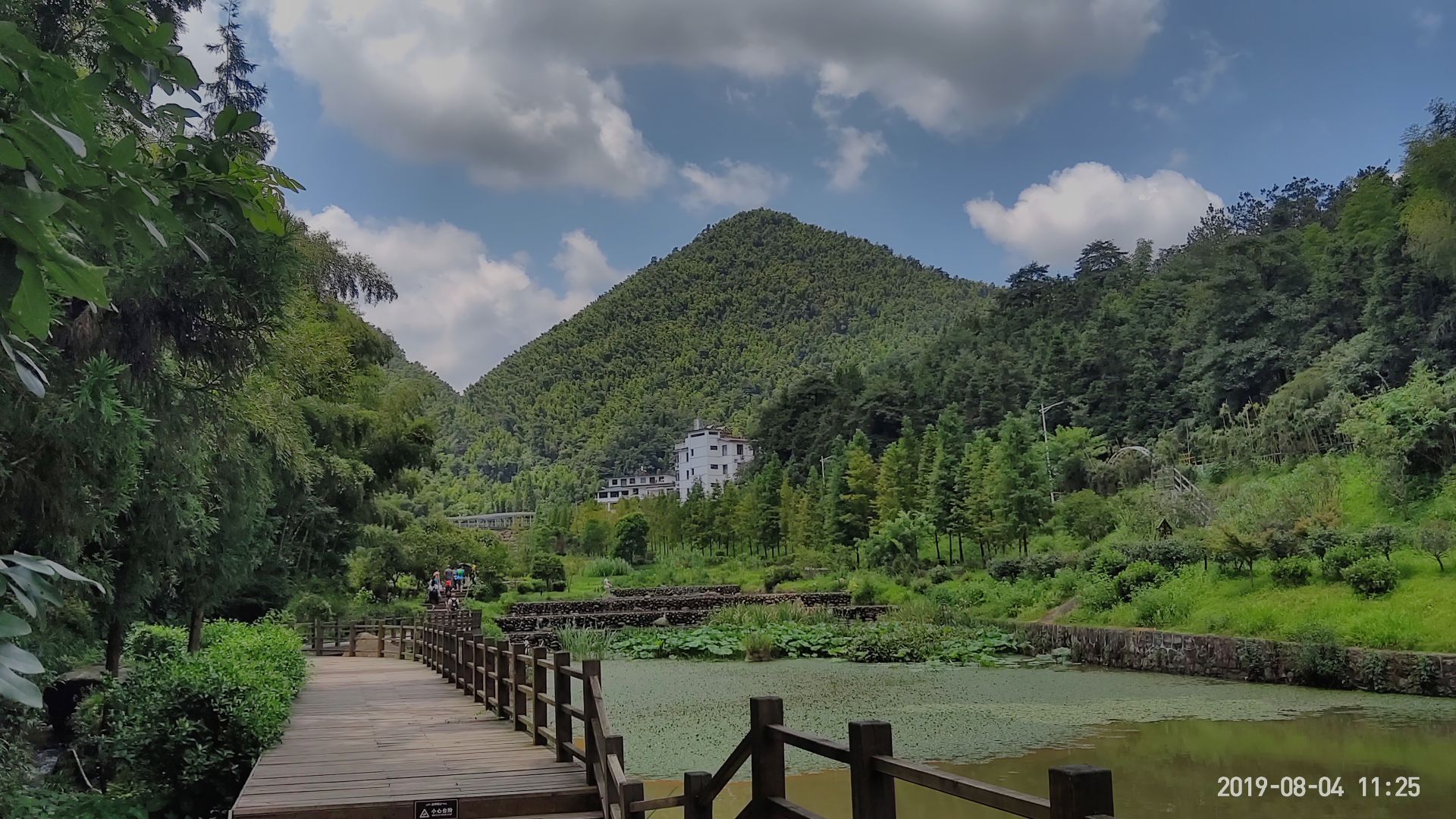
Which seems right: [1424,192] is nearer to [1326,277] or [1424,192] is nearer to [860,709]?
[1326,277]

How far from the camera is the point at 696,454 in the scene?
83062 millimetres

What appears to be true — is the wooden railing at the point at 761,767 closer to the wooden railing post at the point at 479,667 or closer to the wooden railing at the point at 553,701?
the wooden railing at the point at 553,701

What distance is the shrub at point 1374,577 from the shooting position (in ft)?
45.4

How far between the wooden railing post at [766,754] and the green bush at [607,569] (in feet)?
129

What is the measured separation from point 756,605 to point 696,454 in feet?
188

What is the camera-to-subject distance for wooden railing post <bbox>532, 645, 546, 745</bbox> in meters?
7.16

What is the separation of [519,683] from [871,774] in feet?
18.0

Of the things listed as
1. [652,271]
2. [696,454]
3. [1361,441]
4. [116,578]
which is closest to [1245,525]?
[1361,441]

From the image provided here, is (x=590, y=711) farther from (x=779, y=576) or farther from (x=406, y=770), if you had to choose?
(x=779, y=576)

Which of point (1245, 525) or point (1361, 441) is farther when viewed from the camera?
point (1361, 441)

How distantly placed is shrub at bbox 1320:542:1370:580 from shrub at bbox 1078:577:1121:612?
432 centimetres

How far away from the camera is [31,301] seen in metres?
1.24
